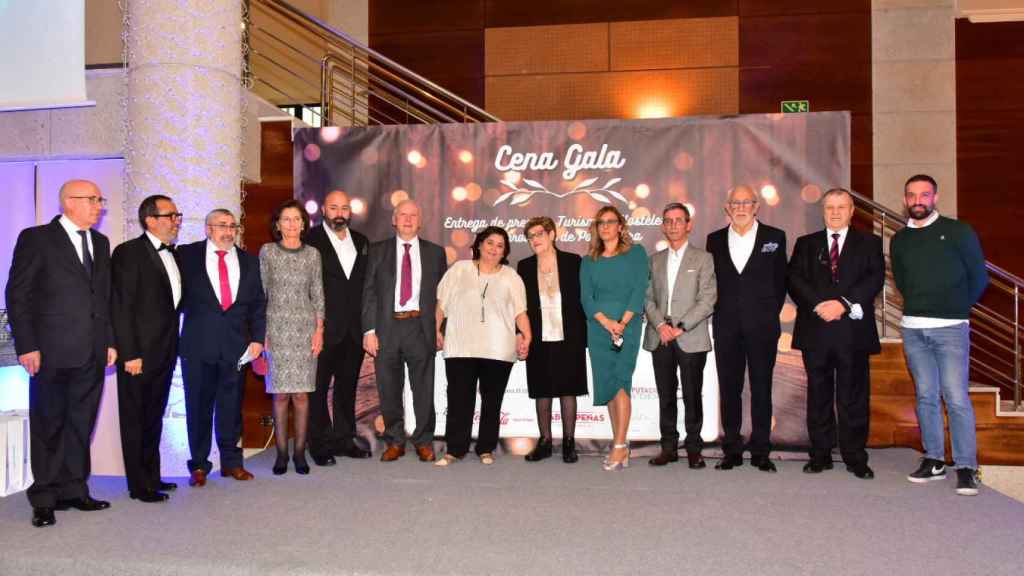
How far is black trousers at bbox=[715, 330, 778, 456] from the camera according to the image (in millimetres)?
4691

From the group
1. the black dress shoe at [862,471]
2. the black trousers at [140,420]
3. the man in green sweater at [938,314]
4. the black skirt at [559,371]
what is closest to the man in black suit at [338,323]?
the black trousers at [140,420]

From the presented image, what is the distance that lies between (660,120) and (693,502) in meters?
2.54

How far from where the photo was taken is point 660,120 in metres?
5.23

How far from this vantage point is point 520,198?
5363 millimetres

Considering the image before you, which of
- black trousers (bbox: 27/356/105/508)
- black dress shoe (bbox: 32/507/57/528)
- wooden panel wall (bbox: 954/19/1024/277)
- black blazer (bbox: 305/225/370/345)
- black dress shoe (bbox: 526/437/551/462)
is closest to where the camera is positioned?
black dress shoe (bbox: 32/507/57/528)

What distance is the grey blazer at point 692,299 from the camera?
4.73m

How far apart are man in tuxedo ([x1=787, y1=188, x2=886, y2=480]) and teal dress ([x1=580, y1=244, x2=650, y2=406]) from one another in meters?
0.92

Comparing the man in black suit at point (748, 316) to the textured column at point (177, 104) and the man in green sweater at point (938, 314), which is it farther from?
the textured column at point (177, 104)

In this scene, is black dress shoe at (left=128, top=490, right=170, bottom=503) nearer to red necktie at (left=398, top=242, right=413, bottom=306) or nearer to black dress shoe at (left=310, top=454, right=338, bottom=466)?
black dress shoe at (left=310, top=454, right=338, bottom=466)

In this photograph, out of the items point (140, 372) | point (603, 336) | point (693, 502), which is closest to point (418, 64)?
point (603, 336)

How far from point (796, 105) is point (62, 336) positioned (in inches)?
286

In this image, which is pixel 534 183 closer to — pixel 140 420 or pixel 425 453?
pixel 425 453

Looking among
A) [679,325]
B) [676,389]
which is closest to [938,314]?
[679,325]

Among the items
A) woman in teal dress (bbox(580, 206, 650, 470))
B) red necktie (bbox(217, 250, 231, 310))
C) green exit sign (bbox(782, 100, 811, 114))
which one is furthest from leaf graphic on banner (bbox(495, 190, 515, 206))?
green exit sign (bbox(782, 100, 811, 114))
